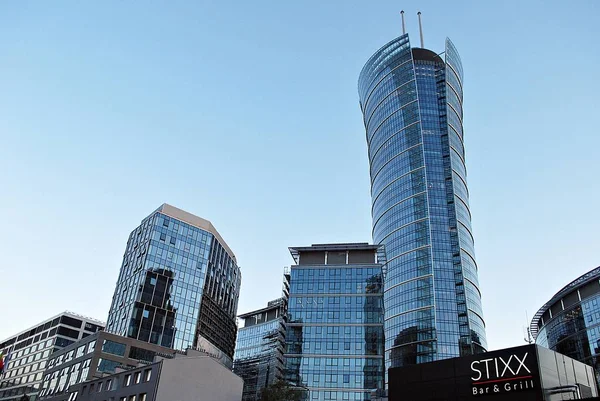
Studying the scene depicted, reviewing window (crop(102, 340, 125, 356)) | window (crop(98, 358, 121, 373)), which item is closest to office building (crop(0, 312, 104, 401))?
window (crop(102, 340, 125, 356))

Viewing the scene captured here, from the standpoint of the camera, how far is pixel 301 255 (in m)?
157

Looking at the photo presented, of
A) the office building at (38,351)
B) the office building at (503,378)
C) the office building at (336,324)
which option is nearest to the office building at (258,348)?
the office building at (336,324)

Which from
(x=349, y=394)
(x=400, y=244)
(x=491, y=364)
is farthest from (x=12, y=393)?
(x=491, y=364)

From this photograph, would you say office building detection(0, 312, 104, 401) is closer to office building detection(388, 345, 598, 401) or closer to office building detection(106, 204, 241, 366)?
office building detection(106, 204, 241, 366)

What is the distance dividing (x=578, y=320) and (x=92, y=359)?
141 meters

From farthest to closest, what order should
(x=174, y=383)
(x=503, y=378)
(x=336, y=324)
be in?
1. (x=336, y=324)
2. (x=174, y=383)
3. (x=503, y=378)

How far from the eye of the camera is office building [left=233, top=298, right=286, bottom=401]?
174250 millimetres

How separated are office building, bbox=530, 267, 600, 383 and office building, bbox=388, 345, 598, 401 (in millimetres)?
136641

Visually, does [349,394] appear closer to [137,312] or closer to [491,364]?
[137,312]

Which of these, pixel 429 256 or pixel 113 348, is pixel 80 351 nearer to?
pixel 113 348

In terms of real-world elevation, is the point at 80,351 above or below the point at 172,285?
below

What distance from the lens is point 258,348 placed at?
184m

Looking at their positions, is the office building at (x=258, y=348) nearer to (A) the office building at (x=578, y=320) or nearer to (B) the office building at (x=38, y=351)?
(B) the office building at (x=38, y=351)

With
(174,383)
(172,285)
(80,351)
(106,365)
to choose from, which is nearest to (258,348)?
(172,285)
